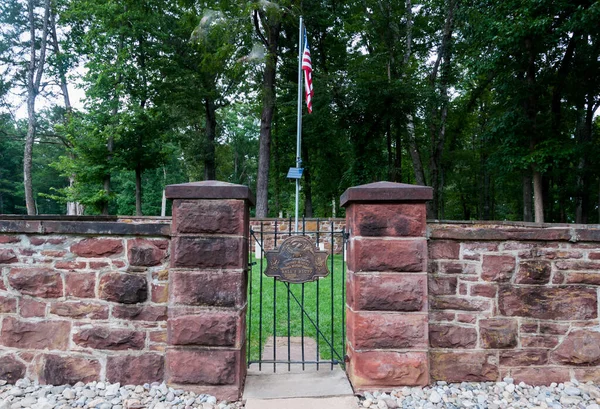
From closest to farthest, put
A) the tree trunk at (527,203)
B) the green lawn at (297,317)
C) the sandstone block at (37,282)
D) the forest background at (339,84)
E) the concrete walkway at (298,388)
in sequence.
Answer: the concrete walkway at (298,388), the sandstone block at (37,282), the green lawn at (297,317), the forest background at (339,84), the tree trunk at (527,203)

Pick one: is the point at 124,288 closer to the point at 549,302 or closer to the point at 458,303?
the point at 458,303

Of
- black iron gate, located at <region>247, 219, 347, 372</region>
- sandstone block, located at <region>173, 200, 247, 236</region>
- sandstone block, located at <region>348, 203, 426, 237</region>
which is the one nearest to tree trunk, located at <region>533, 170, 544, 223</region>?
black iron gate, located at <region>247, 219, 347, 372</region>

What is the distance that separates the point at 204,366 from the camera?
2.82 m

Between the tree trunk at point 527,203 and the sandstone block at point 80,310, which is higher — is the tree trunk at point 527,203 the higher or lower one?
Answer: the higher one

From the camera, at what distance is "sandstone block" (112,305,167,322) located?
2.93 m

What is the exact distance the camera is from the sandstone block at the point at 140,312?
2.93 m

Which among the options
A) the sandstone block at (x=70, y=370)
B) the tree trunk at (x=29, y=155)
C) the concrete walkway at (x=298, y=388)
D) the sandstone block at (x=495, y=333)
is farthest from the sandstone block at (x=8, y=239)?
the tree trunk at (x=29, y=155)

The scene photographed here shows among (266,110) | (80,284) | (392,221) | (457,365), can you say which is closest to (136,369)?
(80,284)

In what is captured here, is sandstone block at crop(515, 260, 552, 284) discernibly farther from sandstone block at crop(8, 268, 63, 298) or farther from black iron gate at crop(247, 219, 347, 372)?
sandstone block at crop(8, 268, 63, 298)

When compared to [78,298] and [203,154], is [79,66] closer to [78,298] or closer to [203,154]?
[203,154]

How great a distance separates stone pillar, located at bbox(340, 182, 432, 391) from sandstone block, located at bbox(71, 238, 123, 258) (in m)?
1.88

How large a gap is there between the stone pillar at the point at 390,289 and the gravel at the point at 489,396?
0.34 feet

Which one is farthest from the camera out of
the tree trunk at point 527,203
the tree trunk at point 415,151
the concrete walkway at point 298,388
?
the tree trunk at point 415,151

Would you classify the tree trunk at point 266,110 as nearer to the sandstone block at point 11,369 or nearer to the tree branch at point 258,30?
the tree branch at point 258,30
